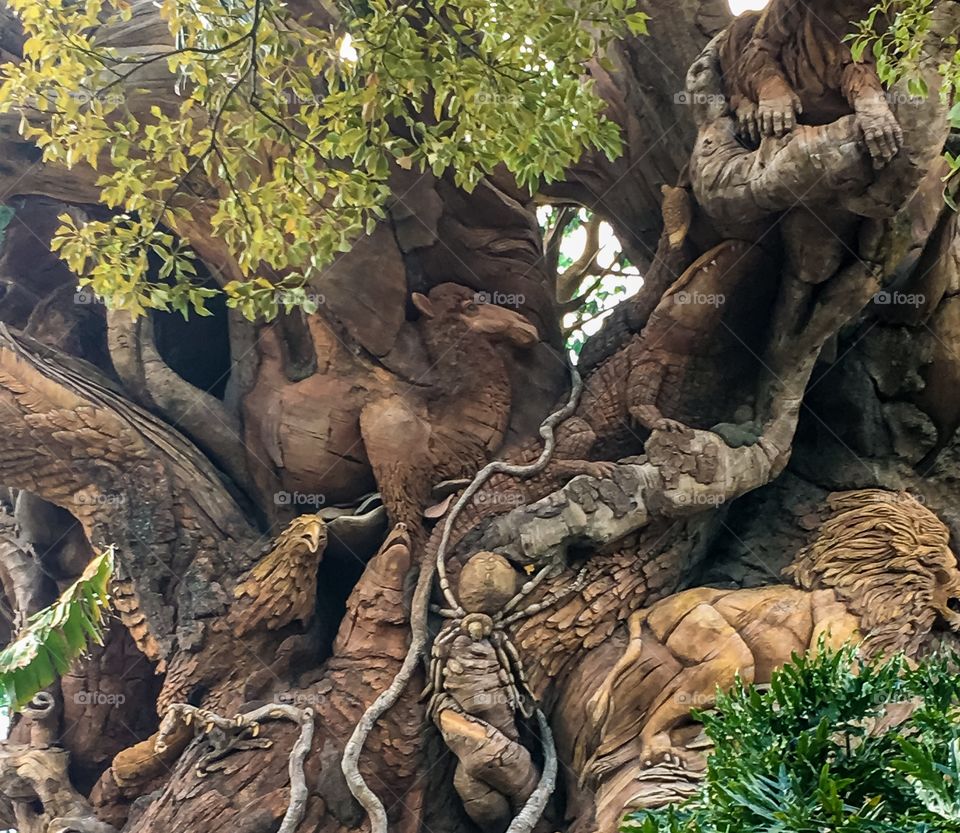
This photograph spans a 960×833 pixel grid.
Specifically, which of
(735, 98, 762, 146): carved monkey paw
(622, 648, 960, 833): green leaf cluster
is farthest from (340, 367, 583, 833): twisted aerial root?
(735, 98, 762, 146): carved monkey paw

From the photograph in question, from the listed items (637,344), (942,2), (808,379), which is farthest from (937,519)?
(942,2)

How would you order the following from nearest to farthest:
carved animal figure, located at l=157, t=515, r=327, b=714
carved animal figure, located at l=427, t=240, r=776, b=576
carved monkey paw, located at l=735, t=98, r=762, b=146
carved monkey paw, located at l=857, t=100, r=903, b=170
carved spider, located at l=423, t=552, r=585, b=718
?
carved monkey paw, located at l=857, t=100, r=903, b=170
carved spider, located at l=423, t=552, r=585, b=718
carved monkey paw, located at l=735, t=98, r=762, b=146
carved animal figure, located at l=157, t=515, r=327, b=714
carved animal figure, located at l=427, t=240, r=776, b=576

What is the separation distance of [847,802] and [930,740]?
0.22 metres

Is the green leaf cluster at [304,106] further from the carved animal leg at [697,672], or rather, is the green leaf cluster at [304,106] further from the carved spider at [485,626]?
the carved animal leg at [697,672]

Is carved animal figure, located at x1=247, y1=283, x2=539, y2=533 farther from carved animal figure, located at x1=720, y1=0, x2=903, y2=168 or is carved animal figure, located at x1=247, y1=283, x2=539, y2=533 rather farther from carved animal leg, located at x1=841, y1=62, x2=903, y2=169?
carved animal leg, located at x1=841, y1=62, x2=903, y2=169

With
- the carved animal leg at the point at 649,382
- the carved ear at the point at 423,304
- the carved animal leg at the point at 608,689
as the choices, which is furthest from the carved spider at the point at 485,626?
the carved ear at the point at 423,304

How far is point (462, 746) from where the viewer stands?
11.6 ft

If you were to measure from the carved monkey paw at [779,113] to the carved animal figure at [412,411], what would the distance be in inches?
59.1

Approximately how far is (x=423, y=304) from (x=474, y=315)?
277 mm

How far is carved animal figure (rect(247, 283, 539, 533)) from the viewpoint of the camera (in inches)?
172

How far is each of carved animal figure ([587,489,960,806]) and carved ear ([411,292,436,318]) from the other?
1864 millimetres

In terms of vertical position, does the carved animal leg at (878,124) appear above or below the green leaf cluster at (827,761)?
above

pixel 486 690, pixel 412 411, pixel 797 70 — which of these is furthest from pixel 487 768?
pixel 797 70

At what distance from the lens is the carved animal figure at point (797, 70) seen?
12.5 ft
